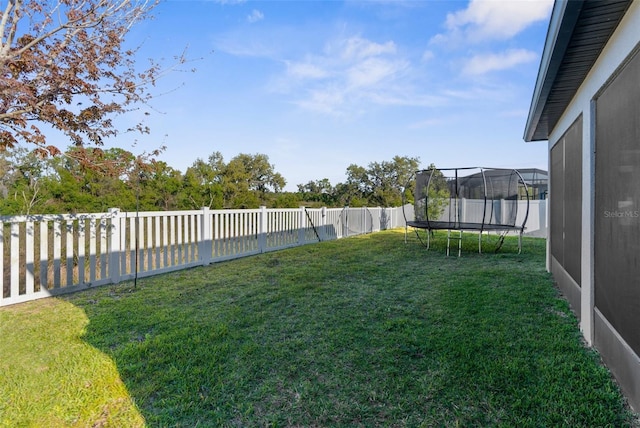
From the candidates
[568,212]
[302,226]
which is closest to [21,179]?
[302,226]

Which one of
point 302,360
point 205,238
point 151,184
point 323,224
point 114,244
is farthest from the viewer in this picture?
point 151,184

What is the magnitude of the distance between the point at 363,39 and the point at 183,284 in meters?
6.91

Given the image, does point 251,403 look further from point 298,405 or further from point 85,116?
point 85,116

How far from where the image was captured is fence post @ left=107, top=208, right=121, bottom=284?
4289mm

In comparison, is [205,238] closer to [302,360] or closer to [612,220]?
[302,360]

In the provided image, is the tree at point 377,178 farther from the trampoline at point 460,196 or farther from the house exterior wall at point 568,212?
the house exterior wall at point 568,212

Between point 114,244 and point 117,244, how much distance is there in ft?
0.12

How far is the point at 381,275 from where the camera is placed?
4863 mm

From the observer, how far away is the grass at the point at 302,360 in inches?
62.4

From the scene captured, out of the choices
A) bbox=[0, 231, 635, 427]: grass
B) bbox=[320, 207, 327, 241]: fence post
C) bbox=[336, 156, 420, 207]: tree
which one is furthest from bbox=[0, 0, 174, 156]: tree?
bbox=[336, 156, 420, 207]: tree

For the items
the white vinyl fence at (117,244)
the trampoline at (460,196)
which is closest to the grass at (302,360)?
the white vinyl fence at (117,244)

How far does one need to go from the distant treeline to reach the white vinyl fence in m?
0.56

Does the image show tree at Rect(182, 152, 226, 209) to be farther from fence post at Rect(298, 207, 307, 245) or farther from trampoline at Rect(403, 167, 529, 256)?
trampoline at Rect(403, 167, 529, 256)

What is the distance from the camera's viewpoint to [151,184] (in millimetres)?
14289
